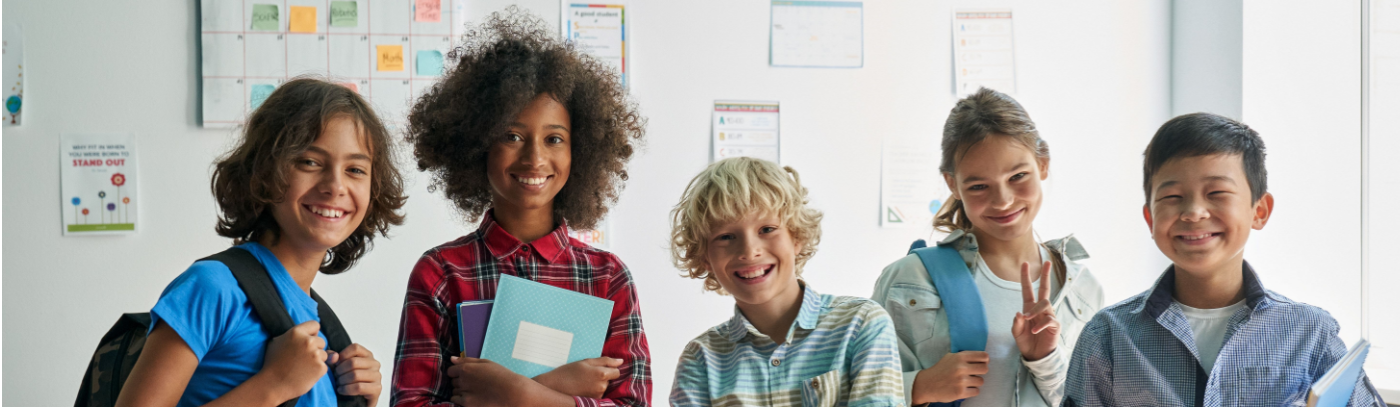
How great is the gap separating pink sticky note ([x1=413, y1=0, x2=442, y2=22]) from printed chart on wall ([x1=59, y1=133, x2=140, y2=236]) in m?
0.85

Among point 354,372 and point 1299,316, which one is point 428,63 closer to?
point 354,372

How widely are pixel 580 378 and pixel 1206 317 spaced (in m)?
0.93

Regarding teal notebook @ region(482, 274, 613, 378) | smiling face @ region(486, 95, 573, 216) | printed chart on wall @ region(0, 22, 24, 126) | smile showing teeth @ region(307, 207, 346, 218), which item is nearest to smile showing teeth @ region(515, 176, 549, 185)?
Result: smiling face @ region(486, 95, 573, 216)

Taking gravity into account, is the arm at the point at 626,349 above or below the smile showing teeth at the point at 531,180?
below

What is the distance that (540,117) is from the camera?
4.32 ft

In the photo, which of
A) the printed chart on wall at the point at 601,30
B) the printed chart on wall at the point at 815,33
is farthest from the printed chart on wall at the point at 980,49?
the printed chart on wall at the point at 601,30

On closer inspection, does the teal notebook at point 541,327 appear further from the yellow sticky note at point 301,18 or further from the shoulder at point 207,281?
the yellow sticky note at point 301,18

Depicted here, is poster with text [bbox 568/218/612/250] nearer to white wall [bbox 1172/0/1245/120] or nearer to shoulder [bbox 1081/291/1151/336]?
shoulder [bbox 1081/291/1151/336]

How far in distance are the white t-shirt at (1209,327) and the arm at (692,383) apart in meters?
0.71

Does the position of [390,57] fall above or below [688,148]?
above

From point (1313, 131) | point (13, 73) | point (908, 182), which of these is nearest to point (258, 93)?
point (13, 73)

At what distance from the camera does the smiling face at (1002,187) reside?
1375 millimetres

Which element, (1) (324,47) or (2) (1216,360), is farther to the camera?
(1) (324,47)

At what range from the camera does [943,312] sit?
→ 1401mm
